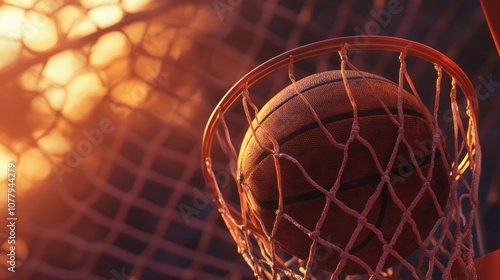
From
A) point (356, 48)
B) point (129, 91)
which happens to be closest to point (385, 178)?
point (356, 48)

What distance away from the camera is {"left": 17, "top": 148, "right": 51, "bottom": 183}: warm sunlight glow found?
6.70ft

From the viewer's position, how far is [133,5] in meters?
2.19

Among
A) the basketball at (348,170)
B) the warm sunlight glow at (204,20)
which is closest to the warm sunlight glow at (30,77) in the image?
the warm sunlight glow at (204,20)

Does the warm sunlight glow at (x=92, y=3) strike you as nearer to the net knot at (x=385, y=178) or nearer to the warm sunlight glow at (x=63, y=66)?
the warm sunlight glow at (x=63, y=66)

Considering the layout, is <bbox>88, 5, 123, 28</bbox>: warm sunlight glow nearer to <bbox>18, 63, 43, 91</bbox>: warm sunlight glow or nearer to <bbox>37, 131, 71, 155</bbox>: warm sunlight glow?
<bbox>18, 63, 43, 91</bbox>: warm sunlight glow

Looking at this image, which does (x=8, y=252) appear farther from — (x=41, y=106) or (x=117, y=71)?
(x=117, y=71)

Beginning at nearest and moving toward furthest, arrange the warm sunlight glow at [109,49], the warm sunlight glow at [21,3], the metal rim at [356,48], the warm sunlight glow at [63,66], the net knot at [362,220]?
the net knot at [362,220], the metal rim at [356,48], the warm sunlight glow at [21,3], the warm sunlight glow at [63,66], the warm sunlight glow at [109,49]

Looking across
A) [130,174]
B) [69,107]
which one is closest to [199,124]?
[130,174]

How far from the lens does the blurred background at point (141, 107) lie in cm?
204

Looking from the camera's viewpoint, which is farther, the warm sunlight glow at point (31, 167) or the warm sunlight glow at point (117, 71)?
the warm sunlight glow at point (117, 71)

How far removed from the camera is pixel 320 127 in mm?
1091

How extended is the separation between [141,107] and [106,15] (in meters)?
0.38

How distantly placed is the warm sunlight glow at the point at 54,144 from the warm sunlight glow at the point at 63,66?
0.67 feet

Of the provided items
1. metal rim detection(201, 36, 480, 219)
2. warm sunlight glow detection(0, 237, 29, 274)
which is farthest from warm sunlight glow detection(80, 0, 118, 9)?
metal rim detection(201, 36, 480, 219)
